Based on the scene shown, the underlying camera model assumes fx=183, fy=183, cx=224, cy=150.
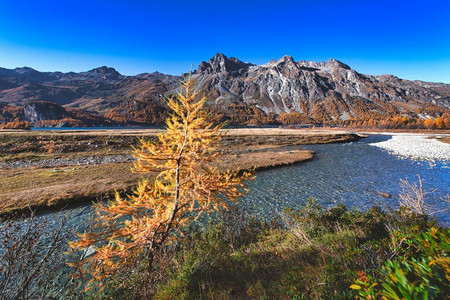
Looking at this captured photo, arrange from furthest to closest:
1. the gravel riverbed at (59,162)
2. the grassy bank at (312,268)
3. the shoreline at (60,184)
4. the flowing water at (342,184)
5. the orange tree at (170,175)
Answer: the gravel riverbed at (59,162) < the flowing water at (342,184) < the shoreline at (60,184) < the orange tree at (170,175) < the grassy bank at (312,268)

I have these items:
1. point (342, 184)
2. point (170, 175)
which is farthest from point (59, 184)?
point (342, 184)

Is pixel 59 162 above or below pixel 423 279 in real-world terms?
below

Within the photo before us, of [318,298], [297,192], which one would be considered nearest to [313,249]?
[318,298]

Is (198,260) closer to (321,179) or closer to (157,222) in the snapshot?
(157,222)

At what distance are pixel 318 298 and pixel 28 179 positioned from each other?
3020 centimetres

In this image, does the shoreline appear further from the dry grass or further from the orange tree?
the orange tree

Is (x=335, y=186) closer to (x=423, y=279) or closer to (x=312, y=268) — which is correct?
(x=312, y=268)

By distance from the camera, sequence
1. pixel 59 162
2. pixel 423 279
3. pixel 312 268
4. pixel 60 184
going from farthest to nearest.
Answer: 1. pixel 59 162
2. pixel 60 184
3. pixel 312 268
4. pixel 423 279

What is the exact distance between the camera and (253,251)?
769 cm

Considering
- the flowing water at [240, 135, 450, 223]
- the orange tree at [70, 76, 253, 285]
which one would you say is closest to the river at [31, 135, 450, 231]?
the flowing water at [240, 135, 450, 223]

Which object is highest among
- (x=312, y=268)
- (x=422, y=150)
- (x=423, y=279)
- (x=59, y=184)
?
(x=423, y=279)

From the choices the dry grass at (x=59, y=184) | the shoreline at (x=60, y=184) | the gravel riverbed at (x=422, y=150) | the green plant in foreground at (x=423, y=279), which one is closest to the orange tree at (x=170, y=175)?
the green plant in foreground at (x=423, y=279)

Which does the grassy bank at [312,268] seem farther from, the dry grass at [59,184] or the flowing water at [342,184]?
the flowing water at [342,184]

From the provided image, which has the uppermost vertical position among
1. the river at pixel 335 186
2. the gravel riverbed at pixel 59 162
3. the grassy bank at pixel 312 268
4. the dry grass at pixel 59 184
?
the grassy bank at pixel 312 268
